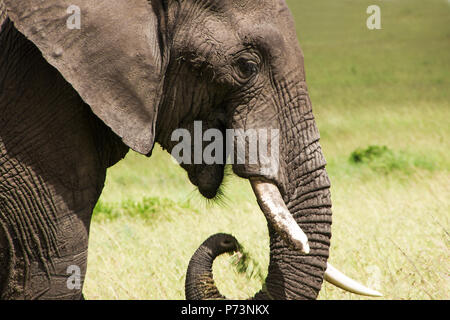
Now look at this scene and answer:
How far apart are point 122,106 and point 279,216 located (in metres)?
0.91

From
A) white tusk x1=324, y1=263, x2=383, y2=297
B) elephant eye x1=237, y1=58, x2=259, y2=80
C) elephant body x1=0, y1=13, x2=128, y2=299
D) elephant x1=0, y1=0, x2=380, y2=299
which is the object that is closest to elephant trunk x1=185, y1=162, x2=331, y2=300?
elephant x1=0, y1=0, x2=380, y2=299

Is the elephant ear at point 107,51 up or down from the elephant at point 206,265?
up

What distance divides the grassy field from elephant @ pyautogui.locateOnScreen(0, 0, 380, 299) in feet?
1.50

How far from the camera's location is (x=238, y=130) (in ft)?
12.7

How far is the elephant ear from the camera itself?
3543mm

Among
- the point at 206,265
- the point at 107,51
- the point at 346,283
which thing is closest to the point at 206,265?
the point at 206,265

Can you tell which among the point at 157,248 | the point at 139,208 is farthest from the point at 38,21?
the point at 139,208

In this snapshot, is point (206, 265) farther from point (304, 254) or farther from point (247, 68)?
point (247, 68)

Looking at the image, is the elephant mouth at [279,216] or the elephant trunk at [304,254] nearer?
the elephant mouth at [279,216]

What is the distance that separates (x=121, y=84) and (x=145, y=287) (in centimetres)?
279

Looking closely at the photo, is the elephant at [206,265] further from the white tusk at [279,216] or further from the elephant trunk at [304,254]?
the white tusk at [279,216]

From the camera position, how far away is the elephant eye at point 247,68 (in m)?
3.84

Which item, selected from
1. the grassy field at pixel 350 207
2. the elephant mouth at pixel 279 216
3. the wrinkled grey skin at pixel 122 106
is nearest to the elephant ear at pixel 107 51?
the wrinkled grey skin at pixel 122 106

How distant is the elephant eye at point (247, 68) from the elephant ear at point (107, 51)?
400 mm
